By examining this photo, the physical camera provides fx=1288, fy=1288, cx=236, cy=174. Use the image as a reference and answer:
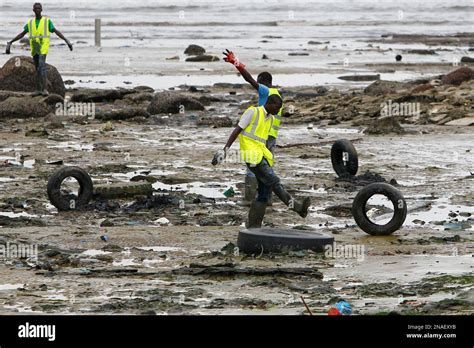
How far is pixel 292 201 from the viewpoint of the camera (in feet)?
52.5

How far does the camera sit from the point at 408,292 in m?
12.5

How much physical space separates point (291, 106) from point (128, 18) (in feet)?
192

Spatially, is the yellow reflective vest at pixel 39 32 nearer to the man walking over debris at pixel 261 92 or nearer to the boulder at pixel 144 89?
the boulder at pixel 144 89

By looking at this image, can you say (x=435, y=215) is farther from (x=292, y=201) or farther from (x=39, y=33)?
(x=39, y=33)

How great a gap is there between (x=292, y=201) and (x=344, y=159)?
5121mm

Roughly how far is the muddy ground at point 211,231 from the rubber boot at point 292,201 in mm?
608

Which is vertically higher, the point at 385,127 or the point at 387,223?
the point at 385,127

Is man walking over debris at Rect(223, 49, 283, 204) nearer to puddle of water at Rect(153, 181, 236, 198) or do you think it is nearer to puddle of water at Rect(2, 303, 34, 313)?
puddle of water at Rect(153, 181, 236, 198)

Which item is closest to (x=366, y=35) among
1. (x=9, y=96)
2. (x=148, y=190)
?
(x=9, y=96)

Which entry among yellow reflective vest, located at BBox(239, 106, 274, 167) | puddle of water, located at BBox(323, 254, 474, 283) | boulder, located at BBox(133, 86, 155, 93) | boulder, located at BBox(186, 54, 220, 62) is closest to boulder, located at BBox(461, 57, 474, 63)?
boulder, located at BBox(186, 54, 220, 62)

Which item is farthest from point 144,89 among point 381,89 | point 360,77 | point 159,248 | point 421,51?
point 421,51

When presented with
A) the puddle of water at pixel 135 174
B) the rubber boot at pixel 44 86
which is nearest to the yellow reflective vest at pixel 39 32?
the rubber boot at pixel 44 86
